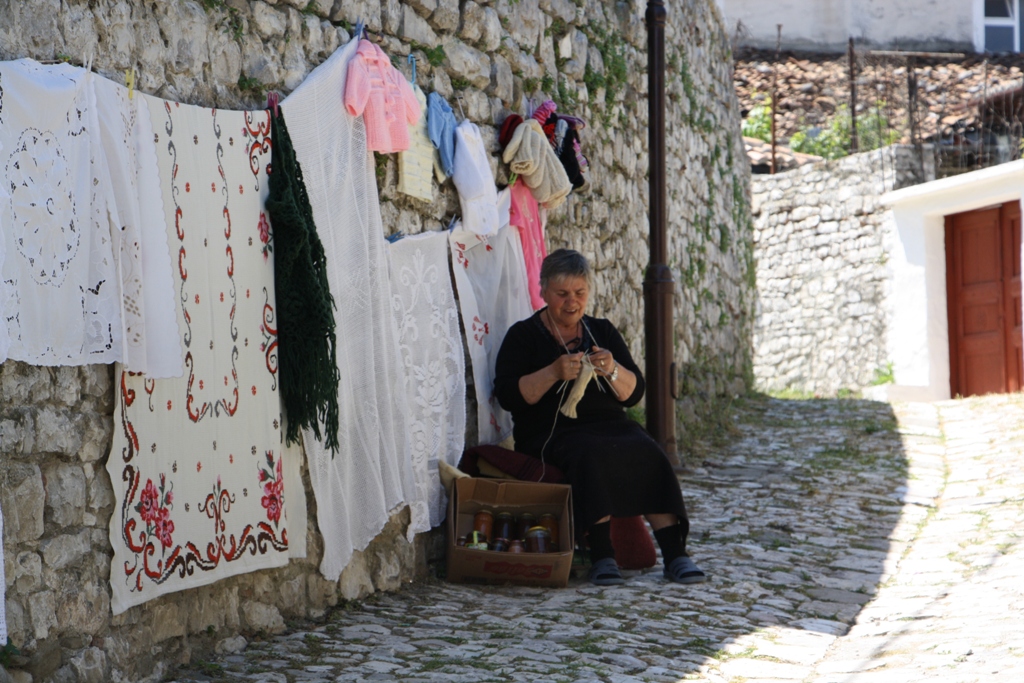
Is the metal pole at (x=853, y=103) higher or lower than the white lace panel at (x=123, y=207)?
higher

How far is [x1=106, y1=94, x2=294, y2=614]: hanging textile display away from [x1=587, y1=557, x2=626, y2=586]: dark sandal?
147cm

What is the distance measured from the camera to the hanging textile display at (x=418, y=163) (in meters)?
4.93

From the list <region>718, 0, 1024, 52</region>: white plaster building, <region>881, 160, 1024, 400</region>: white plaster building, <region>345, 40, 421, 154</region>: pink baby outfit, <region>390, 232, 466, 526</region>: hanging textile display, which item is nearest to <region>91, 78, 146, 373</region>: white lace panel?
<region>345, 40, 421, 154</region>: pink baby outfit

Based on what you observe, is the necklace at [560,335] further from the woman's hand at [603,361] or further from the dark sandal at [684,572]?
the dark sandal at [684,572]

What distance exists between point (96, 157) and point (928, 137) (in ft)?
45.2

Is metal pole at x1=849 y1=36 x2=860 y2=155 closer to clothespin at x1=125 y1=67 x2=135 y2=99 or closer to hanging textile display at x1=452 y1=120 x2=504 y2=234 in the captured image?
hanging textile display at x1=452 y1=120 x2=504 y2=234

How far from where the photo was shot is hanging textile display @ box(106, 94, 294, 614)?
135 inches

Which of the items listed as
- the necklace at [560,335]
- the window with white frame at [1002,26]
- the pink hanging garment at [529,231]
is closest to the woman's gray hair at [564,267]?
the necklace at [560,335]

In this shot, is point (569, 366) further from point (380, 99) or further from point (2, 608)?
point (2, 608)

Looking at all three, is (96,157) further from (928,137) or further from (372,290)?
(928,137)

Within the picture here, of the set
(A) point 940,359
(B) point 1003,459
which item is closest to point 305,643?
(B) point 1003,459

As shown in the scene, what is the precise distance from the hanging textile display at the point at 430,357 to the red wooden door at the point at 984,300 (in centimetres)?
936

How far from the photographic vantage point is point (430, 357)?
5.14 m

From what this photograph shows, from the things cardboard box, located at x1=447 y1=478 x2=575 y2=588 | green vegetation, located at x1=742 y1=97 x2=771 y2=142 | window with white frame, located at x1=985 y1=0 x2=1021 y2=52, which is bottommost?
cardboard box, located at x1=447 y1=478 x2=575 y2=588
